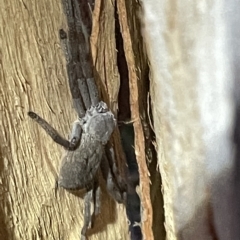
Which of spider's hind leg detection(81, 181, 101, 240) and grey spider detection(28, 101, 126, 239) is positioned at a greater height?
grey spider detection(28, 101, 126, 239)

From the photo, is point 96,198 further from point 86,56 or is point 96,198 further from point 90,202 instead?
point 86,56

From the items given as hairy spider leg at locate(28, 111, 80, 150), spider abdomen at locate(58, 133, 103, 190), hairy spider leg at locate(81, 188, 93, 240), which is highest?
hairy spider leg at locate(28, 111, 80, 150)

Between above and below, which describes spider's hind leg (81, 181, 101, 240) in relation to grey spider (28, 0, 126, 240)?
below

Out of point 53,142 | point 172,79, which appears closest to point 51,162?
point 53,142

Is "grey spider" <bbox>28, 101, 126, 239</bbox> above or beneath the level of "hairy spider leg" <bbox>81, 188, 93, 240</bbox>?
above

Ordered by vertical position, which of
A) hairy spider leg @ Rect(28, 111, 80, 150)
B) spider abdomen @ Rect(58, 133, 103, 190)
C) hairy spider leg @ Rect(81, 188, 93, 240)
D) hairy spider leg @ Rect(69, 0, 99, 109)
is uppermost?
hairy spider leg @ Rect(69, 0, 99, 109)

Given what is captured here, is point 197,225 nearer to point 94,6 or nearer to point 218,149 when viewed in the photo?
point 218,149
